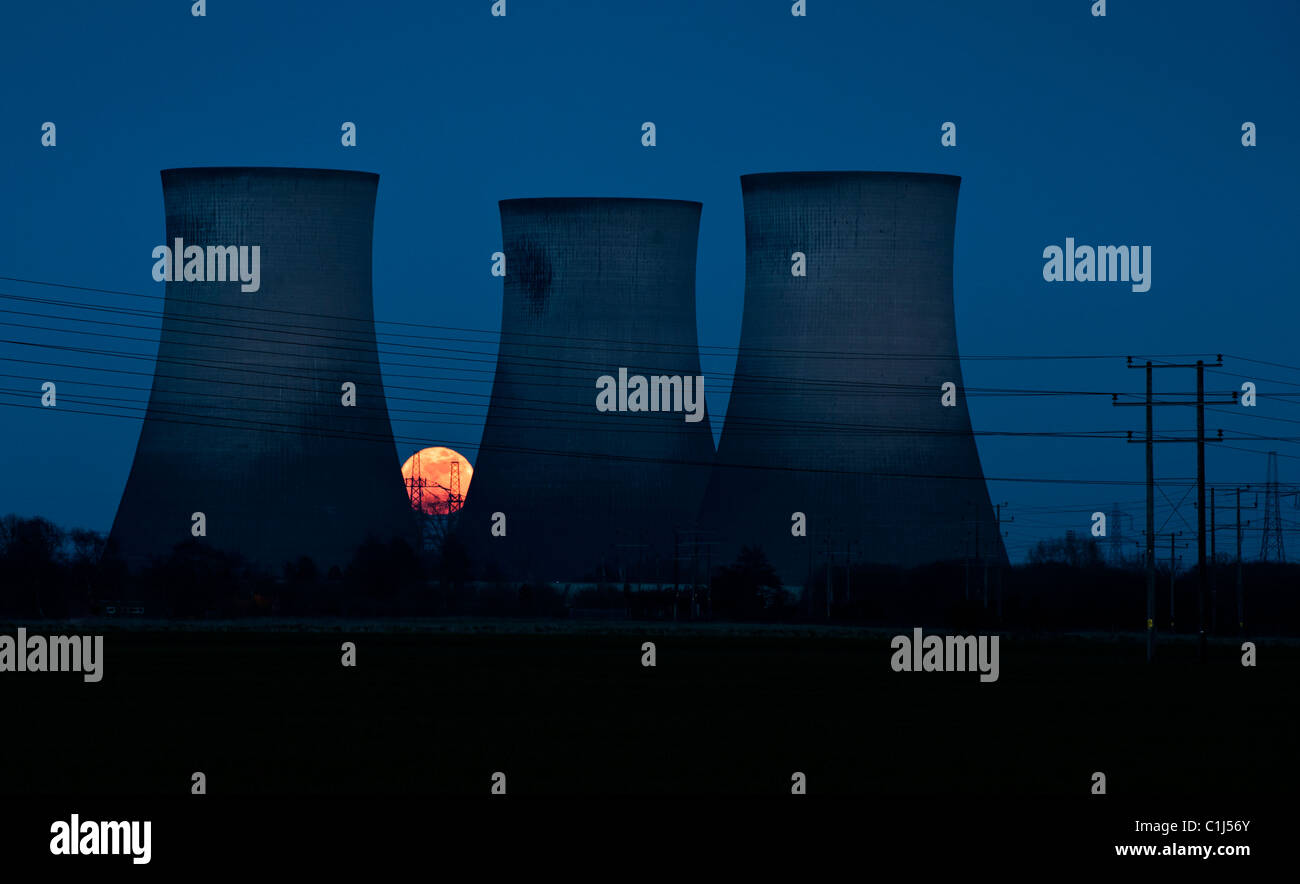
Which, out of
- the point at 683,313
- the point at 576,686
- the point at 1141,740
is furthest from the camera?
the point at 683,313

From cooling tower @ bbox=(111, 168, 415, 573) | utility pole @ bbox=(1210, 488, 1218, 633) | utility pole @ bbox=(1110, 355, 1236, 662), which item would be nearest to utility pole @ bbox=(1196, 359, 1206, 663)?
utility pole @ bbox=(1110, 355, 1236, 662)

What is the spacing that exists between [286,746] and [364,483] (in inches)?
1118

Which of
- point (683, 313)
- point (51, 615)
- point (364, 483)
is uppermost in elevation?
point (683, 313)

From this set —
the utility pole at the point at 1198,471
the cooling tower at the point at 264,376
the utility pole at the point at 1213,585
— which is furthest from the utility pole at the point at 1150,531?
the cooling tower at the point at 264,376

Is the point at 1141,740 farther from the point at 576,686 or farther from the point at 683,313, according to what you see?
the point at 683,313

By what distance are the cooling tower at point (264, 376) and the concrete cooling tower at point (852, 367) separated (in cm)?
726

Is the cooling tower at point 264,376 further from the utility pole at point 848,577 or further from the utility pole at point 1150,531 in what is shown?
the utility pole at point 1150,531

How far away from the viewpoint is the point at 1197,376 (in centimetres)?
2484

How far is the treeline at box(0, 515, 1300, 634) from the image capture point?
38.1m

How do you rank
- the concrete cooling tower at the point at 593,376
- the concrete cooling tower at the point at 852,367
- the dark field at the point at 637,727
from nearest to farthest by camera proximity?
the dark field at the point at 637,727, the concrete cooling tower at the point at 852,367, the concrete cooling tower at the point at 593,376

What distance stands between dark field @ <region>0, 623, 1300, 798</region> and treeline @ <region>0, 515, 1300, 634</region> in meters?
17.8

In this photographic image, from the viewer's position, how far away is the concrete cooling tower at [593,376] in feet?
120

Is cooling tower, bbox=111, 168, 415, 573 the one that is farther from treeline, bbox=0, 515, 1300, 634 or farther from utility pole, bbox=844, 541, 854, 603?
utility pole, bbox=844, 541, 854, 603
